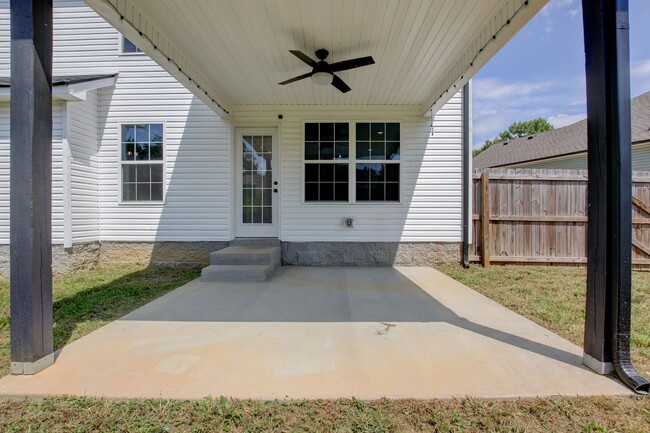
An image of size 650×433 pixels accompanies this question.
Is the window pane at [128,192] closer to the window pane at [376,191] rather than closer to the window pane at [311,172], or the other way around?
the window pane at [311,172]

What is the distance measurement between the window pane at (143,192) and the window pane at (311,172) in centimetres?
317

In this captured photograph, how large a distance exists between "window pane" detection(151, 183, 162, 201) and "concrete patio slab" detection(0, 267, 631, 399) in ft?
9.89

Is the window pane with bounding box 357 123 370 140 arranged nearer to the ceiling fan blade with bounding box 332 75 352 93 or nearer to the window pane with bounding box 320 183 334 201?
the window pane with bounding box 320 183 334 201

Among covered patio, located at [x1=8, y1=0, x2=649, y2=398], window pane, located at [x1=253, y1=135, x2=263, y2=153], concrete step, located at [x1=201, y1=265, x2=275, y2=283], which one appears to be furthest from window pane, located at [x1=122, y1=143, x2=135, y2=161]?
concrete step, located at [x1=201, y1=265, x2=275, y2=283]

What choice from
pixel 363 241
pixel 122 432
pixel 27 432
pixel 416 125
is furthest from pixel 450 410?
pixel 416 125

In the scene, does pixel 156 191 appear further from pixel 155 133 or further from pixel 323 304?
pixel 323 304

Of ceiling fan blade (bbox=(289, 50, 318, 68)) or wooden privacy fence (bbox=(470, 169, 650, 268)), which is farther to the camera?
wooden privacy fence (bbox=(470, 169, 650, 268))

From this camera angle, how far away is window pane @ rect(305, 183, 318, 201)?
6.38 metres

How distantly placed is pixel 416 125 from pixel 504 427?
551 cm

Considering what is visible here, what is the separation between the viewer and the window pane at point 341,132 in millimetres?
6387

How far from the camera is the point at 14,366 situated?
2.24m

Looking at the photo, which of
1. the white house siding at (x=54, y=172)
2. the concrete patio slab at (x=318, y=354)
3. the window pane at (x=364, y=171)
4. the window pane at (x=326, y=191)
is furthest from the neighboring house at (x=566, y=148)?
the white house siding at (x=54, y=172)

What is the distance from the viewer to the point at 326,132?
639 centimetres

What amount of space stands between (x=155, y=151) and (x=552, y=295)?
723 centimetres
